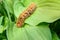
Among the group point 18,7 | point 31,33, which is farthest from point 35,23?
point 18,7

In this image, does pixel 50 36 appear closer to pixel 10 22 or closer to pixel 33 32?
pixel 33 32

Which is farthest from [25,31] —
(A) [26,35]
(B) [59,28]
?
(B) [59,28]

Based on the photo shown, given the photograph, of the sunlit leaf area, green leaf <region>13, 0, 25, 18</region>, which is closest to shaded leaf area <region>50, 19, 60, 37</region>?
the sunlit leaf area

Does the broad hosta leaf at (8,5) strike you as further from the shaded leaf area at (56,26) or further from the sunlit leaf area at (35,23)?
the shaded leaf area at (56,26)

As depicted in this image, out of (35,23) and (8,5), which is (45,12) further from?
(8,5)

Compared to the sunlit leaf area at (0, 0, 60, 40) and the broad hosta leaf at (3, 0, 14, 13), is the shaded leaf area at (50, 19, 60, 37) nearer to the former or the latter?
the sunlit leaf area at (0, 0, 60, 40)

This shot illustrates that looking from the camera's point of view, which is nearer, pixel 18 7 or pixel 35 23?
pixel 35 23

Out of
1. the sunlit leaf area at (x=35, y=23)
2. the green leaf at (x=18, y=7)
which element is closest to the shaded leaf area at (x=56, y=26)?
the sunlit leaf area at (x=35, y=23)

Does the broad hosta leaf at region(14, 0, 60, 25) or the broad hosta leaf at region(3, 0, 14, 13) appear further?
the broad hosta leaf at region(3, 0, 14, 13)
